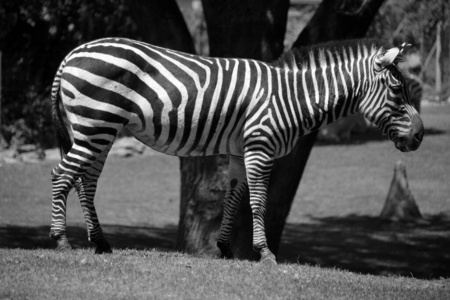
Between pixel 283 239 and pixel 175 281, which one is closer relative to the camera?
pixel 175 281

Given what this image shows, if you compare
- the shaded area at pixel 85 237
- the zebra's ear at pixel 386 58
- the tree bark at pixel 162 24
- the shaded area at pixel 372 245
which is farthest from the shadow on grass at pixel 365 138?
the zebra's ear at pixel 386 58

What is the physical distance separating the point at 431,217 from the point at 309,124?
9873mm

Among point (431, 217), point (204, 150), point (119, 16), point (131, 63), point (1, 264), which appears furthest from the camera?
point (431, 217)

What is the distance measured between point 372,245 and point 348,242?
613 mm

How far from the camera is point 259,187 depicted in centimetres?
829

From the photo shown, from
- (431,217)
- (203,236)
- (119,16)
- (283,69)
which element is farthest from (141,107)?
(431,217)

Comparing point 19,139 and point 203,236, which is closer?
point 203,236

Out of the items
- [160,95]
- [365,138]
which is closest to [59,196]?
[160,95]

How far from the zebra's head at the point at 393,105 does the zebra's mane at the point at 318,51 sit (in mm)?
194

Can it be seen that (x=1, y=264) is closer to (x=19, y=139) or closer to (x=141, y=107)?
(x=141, y=107)

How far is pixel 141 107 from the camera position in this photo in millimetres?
7938

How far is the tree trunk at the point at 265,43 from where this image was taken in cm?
1102

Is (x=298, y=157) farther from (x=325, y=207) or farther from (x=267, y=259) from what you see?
(x=325, y=207)

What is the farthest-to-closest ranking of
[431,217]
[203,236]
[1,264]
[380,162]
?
[380,162] < [431,217] < [203,236] < [1,264]
